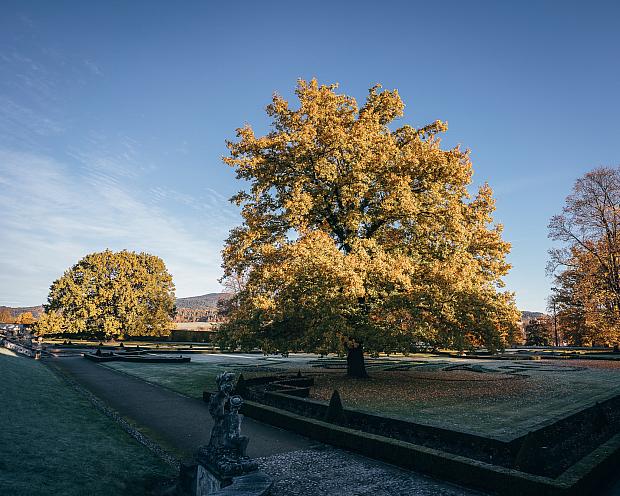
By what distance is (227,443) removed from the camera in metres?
7.54

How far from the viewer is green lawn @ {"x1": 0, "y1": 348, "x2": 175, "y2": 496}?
26.1 feet

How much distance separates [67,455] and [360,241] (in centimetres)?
1438

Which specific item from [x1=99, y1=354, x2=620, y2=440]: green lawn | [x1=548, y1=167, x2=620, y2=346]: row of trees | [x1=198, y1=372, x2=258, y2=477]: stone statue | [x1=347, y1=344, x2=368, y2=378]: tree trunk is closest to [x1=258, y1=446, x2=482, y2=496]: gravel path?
[x1=198, y1=372, x2=258, y2=477]: stone statue

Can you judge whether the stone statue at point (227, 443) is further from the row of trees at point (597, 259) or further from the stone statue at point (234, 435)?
the row of trees at point (597, 259)

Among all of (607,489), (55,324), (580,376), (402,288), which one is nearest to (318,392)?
(402,288)

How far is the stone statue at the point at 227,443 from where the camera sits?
23.9ft

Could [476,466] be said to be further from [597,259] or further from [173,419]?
[597,259]

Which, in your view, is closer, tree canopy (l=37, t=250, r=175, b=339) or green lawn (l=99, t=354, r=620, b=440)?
green lawn (l=99, t=354, r=620, b=440)

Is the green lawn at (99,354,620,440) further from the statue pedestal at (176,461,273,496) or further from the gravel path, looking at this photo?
the statue pedestal at (176,461,273,496)

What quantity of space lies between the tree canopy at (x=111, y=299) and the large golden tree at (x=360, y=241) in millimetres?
41092

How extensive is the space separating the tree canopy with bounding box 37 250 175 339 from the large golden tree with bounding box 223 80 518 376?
41092 millimetres

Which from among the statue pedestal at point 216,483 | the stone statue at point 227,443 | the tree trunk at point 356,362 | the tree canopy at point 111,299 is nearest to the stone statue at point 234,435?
the stone statue at point 227,443

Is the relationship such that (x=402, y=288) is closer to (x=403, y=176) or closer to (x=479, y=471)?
(x=403, y=176)

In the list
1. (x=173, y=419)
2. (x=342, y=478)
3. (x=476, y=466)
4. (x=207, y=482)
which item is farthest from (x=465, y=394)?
(x=207, y=482)
